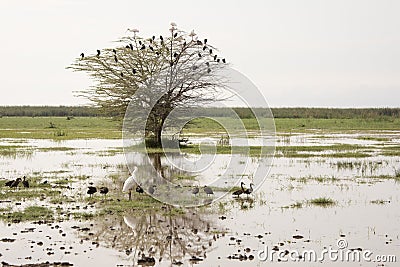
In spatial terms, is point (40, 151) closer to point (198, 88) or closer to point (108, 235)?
point (198, 88)

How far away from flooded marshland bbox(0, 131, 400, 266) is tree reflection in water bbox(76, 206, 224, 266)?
0.7 inches

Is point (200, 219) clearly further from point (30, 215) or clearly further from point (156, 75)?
point (156, 75)

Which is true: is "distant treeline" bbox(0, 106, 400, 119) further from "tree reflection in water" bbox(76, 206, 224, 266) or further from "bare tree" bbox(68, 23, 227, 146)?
"tree reflection in water" bbox(76, 206, 224, 266)

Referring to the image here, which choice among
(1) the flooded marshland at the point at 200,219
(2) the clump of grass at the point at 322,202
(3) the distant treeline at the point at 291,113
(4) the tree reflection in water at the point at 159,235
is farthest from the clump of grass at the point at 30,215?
(3) the distant treeline at the point at 291,113

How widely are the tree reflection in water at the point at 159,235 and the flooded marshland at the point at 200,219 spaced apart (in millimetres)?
19

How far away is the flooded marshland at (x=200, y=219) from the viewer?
9578 mm

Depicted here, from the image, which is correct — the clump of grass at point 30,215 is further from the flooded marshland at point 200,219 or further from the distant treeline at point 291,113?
the distant treeline at point 291,113

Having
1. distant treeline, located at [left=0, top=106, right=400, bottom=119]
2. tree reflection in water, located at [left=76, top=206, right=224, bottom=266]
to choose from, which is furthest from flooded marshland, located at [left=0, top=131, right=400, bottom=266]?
distant treeline, located at [left=0, top=106, right=400, bottom=119]

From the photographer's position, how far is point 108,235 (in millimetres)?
10750

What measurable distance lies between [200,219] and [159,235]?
5.18 feet

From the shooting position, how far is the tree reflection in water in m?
9.57

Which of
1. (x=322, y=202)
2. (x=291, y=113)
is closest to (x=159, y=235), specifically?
(x=322, y=202)

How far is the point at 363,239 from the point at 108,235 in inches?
184

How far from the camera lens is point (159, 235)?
1084 cm
